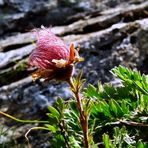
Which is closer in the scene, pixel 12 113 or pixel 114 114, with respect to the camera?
pixel 114 114

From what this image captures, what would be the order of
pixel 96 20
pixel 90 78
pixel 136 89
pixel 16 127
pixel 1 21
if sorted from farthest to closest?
pixel 1 21 → pixel 96 20 → pixel 90 78 → pixel 16 127 → pixel 136 89

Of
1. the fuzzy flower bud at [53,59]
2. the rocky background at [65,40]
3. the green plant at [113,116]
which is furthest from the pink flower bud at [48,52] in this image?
the rocky background at [65,40]

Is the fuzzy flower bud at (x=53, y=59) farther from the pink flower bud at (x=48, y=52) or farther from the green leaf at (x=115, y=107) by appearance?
the green leaf at (x=115, y=107)

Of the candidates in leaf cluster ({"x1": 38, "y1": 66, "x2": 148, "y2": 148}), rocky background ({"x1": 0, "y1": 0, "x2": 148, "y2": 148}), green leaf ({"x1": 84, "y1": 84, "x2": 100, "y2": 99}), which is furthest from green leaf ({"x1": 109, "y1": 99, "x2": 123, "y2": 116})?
rocky background ({"x1": 0, "y1": 0, "x2": 148, "y2": 148})

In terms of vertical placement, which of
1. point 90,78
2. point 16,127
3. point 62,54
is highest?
point 62,54

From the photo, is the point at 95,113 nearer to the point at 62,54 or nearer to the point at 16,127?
the point at 62,54

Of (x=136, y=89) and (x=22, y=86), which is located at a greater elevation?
(x=136, y=89)

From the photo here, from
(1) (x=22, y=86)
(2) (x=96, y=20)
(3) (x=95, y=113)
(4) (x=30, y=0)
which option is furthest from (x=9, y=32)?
(3) (x=95, y=113)

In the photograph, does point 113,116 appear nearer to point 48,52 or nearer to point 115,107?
point 115,107
